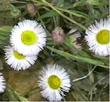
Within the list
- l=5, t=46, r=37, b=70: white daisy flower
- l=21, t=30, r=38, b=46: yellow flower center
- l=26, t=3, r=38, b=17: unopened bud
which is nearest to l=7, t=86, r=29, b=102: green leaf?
l=5, t=46, r=37, b=70: white daisy flower

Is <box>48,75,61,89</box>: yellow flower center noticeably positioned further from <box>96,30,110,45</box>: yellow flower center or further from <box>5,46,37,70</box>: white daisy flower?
<box>96,30,110,45</box>: yellow flower center

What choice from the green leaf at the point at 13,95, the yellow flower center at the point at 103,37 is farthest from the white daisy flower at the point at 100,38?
the green leaf at the point at 13,95

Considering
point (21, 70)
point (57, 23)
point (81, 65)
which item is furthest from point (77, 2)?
point (21, 70)

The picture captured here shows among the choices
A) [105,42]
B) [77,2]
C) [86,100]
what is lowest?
[86,100]

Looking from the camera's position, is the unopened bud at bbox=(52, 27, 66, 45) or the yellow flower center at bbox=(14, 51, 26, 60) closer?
the unopened bud at bbox=(52, 27, 66, 45)

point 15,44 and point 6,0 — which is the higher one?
point 6,0

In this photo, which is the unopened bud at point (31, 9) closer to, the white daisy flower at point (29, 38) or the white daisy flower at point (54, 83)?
the white daisy flower at point (29, 38)

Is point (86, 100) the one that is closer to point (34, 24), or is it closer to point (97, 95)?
point (97, 95)
